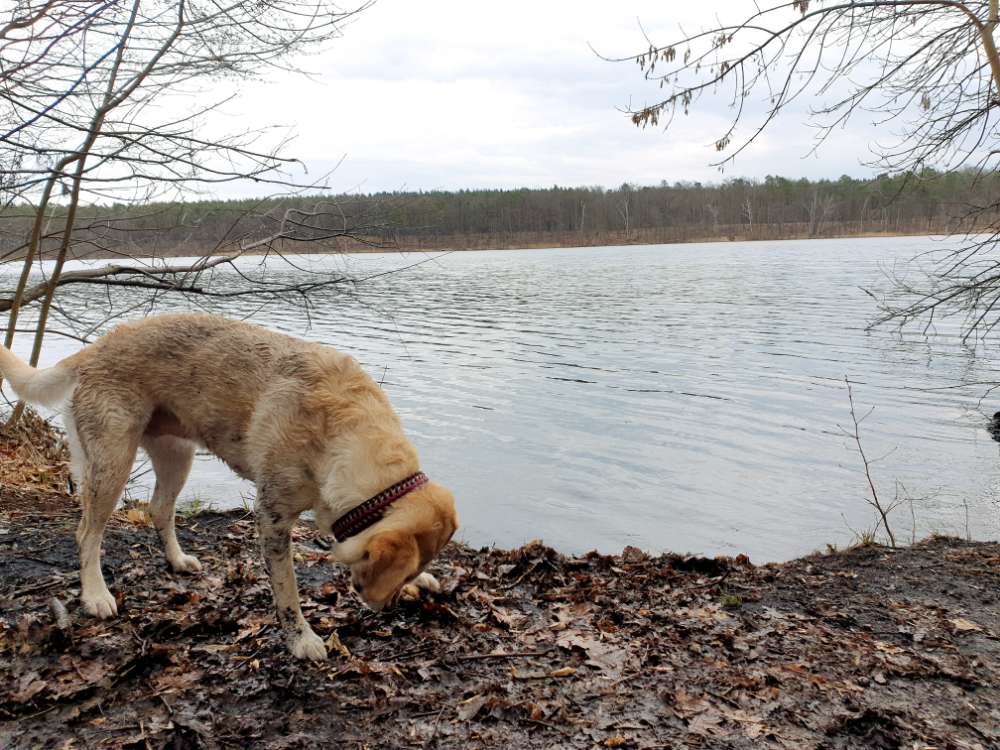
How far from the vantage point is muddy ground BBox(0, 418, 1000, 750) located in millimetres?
3500

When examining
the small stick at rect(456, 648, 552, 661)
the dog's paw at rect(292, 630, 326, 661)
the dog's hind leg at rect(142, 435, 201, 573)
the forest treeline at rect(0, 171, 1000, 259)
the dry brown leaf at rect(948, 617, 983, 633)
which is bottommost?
the dry brown leaf at rect(948, 617, 983, 633)

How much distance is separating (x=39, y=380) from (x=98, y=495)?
2.85 ft

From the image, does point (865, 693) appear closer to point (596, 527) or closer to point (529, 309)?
point (596, 527)

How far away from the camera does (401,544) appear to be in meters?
3.40

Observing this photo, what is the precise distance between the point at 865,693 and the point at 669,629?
1.20 meters

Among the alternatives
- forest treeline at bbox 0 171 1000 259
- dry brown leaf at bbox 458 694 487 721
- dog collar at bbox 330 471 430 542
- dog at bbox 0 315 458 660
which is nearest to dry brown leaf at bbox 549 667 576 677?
dry brown leaf at bbox 458 694 487 721

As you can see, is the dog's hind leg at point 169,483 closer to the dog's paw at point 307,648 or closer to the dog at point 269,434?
the dog at point 269,434

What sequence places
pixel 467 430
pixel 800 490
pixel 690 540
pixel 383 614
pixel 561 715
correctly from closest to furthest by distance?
pixel 561 715 < pixel 383 614 < pixel 690 540 < pixel 800 490 < pixel 467 430

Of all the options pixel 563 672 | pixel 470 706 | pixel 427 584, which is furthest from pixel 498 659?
pixel 427 584

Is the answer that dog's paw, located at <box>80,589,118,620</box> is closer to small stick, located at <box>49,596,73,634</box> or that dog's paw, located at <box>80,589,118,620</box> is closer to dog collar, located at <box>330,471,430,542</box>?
small stick, located at <box>49,596,73,634</box>

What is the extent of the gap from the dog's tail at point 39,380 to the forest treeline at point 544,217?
2555mm

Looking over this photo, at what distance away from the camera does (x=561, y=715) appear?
3.65 meters

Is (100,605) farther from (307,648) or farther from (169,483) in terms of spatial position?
(307,648)

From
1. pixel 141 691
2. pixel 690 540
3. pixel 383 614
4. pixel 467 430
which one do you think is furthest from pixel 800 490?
pixel 141 691
